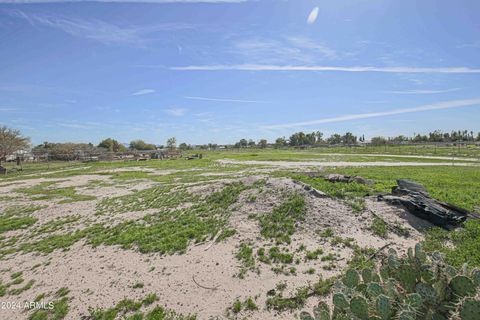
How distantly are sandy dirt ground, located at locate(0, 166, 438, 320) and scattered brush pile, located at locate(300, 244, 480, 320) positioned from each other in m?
2.69

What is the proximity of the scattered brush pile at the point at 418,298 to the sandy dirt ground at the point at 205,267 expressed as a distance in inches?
106

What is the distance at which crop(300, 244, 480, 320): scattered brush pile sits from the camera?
7.78ft

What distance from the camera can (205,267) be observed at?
24.2ft

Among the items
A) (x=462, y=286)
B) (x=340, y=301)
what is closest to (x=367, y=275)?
(x=340, y=301)

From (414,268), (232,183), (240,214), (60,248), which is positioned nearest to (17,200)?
(60,248)

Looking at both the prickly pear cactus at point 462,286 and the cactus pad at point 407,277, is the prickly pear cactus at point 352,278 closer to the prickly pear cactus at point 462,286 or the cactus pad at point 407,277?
the cactus pad at point 407,277

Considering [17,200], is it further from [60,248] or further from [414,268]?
[414,268]

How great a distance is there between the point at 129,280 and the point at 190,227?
11.3 feet

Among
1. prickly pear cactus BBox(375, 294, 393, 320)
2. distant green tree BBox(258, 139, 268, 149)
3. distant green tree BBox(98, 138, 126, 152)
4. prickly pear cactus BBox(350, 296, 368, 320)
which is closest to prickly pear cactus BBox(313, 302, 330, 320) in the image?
prickly pear cactus BBox(350, 296, 368, 320)

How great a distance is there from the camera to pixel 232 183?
1528 centimetres

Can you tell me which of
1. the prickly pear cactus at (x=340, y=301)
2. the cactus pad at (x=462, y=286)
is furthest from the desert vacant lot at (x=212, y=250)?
the cactus pad at (x=462, y=286)

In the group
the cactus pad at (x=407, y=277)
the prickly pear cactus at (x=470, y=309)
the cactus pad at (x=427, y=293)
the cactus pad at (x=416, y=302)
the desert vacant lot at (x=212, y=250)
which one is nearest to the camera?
the prickly pear cactus at (x=470, y=309)

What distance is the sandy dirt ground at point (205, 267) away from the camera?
610 centimetres

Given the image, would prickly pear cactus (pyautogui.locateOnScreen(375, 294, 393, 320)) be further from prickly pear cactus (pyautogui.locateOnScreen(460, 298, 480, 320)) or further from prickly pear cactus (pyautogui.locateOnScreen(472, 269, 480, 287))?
prickly pear cactus (pyautogui.locateOnScreen(472, 269, 480, 287))
